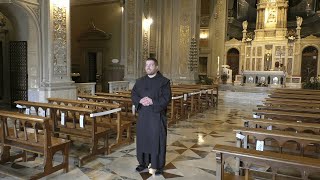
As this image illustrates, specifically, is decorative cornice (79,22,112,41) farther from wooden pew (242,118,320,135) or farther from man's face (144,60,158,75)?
wooden pew (242,118,320,135)

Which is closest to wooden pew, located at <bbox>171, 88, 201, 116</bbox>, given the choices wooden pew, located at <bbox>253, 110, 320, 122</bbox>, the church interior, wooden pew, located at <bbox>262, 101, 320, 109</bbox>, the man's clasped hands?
the church interior

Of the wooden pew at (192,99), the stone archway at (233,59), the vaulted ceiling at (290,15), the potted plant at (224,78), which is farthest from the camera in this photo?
the stone archway at (233,59)

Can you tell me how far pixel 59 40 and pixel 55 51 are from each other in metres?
0.35

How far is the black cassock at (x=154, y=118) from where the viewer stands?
3459mm

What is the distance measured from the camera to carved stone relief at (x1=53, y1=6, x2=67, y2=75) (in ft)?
24.3

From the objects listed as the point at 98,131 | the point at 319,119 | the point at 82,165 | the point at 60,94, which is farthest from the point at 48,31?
the point at 319,119

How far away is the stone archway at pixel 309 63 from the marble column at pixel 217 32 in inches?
205

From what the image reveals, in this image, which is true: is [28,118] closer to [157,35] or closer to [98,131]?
[98,131]

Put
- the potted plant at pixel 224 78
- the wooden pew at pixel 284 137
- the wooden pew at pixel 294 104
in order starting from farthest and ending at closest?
the potted plant at pixel 224 78 → the wooden pew at pixel 294 104 → the wooden pew at pixel 284 137

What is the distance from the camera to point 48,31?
23.8 feet

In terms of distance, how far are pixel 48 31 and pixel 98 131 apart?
13.5ft

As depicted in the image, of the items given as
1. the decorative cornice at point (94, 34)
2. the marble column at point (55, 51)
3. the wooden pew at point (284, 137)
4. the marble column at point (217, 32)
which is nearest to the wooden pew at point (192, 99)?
the marble column at point (55, 51)

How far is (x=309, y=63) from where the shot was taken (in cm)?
1781

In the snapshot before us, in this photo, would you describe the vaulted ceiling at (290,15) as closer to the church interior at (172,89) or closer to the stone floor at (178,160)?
the church interior at (172,89)
